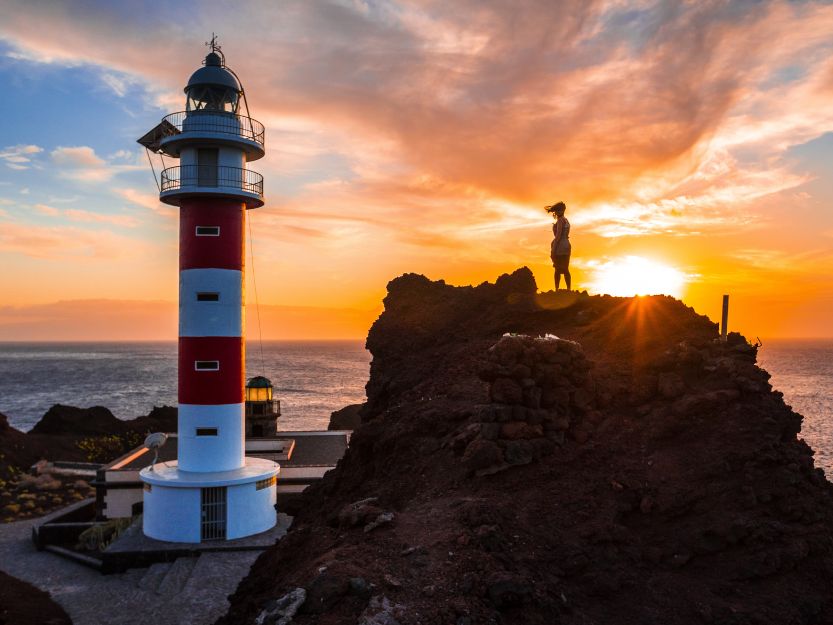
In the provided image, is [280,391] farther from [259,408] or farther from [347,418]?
[259,408]

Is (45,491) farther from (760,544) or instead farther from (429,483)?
(760,544)

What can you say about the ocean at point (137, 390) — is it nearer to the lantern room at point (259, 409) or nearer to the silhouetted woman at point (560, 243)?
the lantern room at point (259, 409)

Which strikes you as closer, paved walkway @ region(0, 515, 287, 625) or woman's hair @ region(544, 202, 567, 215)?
woman's hair @ region(544, 202, 567, 215)

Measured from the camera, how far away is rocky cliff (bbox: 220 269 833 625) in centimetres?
738

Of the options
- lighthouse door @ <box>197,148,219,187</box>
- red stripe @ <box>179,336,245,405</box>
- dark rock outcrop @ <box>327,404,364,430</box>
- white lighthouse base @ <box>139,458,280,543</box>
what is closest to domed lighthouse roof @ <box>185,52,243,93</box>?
lighthouse door @ <box>197,148,219,187</box>

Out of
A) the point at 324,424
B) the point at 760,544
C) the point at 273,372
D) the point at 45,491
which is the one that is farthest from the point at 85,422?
the point at 273,372

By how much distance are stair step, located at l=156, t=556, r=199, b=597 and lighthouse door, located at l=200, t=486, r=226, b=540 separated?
1.27 m

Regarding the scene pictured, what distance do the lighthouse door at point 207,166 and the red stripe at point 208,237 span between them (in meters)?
0.90

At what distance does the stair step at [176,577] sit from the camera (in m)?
20.5

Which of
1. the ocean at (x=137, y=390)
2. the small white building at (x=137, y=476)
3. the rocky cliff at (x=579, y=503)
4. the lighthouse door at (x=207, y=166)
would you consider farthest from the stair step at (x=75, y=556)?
the ocean at (x=137, y=390)

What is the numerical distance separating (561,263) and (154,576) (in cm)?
1592

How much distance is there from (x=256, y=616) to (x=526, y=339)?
5.24 meters

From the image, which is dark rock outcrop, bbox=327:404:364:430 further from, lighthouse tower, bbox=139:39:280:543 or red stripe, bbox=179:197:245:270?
red stripe, bbox=179:197:245:270

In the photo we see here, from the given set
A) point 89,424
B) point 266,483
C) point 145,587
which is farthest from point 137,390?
point 145,587
